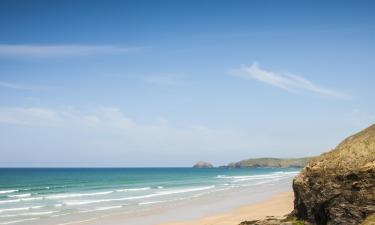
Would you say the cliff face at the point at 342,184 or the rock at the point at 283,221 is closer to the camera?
the cliff face at the point at 342,184

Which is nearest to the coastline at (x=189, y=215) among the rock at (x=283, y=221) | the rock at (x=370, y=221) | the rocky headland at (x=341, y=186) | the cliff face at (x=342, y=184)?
the rock at (x=283, y=221)

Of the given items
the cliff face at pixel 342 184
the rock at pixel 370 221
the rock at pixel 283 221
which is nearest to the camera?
the rock at pixel 370 221

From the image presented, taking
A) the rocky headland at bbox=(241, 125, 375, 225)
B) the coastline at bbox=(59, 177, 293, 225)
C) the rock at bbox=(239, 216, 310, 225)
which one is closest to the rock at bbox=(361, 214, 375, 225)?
the rocky headland at bbox=(241, 125, 375, 225)

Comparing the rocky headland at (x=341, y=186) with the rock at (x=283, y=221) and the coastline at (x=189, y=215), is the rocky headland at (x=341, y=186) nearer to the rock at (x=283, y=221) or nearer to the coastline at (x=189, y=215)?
the rock at (x=283, y=221)

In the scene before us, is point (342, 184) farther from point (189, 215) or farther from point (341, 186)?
point (189, 215)

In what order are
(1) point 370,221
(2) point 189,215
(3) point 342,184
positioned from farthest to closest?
(2) point 189,215 → (3) point 342,184 → (1) point 370,221

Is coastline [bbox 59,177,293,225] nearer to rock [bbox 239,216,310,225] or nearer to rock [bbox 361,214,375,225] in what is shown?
rock [bbox 239,216,310,225]

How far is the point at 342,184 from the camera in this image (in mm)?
13461

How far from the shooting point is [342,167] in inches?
534

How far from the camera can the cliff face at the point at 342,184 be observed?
510 inches

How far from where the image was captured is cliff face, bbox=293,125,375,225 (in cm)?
1295

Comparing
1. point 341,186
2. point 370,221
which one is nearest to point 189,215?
point 341,186

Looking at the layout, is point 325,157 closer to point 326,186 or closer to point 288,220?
point 326,186

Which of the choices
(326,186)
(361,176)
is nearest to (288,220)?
(326,186)
